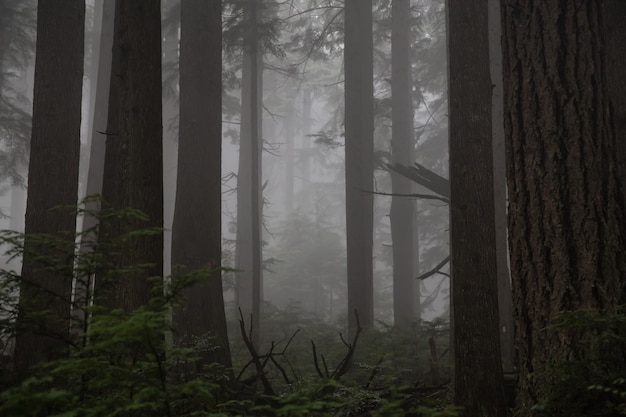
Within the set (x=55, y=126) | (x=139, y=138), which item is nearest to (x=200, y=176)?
(x=55, y=126)

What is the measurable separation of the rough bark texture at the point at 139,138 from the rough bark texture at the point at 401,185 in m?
10.8

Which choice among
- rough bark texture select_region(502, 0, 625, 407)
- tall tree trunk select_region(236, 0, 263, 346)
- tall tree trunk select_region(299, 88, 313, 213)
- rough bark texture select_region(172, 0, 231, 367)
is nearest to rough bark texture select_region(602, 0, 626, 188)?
rough bark texture select_region(502, 0, 625, 407)

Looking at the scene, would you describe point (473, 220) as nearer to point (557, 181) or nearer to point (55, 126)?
point (557, 181)

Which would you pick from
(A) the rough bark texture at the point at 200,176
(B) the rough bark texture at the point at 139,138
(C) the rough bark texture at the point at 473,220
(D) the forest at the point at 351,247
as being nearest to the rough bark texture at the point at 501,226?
(D) the forest at the point at 351,247

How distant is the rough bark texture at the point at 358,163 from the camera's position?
12.5m

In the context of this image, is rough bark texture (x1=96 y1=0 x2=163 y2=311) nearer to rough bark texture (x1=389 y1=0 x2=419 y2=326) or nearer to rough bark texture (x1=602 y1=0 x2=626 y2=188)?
rough bark texture (x1=602 y1=0 x2=626 y2=188)

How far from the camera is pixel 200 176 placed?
881 centimetres

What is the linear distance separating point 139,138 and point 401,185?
1217 centimetres

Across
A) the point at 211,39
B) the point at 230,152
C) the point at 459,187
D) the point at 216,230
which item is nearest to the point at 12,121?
the point at 211,39

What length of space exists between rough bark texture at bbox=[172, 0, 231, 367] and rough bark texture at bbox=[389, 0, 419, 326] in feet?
24.4

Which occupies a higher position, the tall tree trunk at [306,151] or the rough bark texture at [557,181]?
the tall tree trunk at [306,151]

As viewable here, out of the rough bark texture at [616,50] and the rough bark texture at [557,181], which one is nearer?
the rough bark texture at [557,181]

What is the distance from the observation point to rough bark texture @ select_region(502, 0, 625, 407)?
3428mm

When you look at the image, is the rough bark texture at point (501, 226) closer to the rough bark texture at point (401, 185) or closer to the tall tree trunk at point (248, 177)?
the tall tree trunk at point (248, 177)
